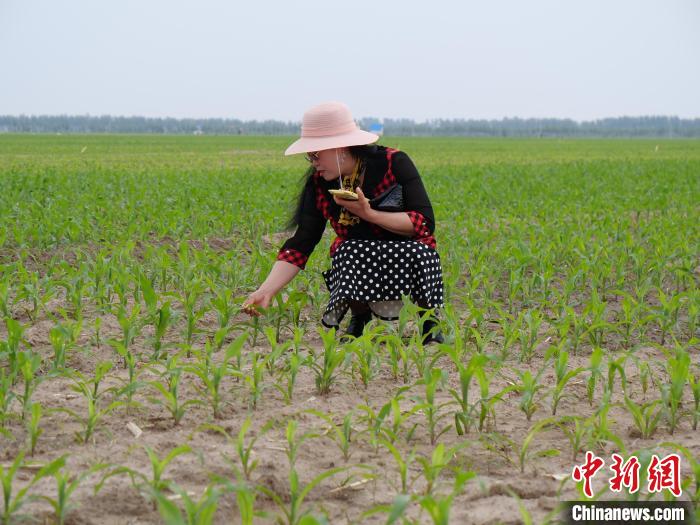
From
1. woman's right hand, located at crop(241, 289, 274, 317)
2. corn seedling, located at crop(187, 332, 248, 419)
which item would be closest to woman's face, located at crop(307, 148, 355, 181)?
woman's right hand, located at crop(241, 289, 274, 317)

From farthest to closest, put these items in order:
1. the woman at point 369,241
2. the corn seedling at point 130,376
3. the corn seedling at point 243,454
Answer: the woman at point 369,241 < the corn seedling at point 130,376 < the corn seedling at point 243,454

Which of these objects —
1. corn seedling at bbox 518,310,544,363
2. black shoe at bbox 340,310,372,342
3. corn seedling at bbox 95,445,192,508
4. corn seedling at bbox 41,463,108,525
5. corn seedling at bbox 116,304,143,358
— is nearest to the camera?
corn seedling at bbox 41,463,108,525

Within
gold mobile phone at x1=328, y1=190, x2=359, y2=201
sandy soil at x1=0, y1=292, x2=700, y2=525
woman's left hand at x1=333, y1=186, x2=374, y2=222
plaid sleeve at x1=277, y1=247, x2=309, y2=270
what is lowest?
sandy soil at x1=0, y1=292, x2=700, y2=525

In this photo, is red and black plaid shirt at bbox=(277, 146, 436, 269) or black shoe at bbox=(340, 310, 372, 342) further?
black shoe at bbox=(340, 310, 372, 342)

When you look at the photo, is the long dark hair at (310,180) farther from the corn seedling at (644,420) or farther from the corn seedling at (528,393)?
the corn seedling at (644,420)

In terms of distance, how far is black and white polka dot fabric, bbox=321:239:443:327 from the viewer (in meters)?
4.64

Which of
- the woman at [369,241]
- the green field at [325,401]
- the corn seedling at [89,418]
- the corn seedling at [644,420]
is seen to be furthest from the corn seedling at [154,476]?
the woman at [369,241]

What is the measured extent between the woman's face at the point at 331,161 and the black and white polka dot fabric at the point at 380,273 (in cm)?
43

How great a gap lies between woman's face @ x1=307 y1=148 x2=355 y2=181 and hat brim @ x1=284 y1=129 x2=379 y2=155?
7cm

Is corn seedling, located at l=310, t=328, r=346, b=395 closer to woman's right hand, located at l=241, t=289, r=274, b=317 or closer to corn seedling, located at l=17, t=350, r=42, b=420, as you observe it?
woman's right hand, located at l=241, t=289, r=274, b=317

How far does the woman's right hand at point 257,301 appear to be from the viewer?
4.36m

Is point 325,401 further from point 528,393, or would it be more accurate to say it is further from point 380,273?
point 380,273

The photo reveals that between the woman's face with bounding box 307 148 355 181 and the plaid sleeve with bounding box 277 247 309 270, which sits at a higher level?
the woman's face with bounding box 307 148 355 181

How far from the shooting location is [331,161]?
14.3ft
